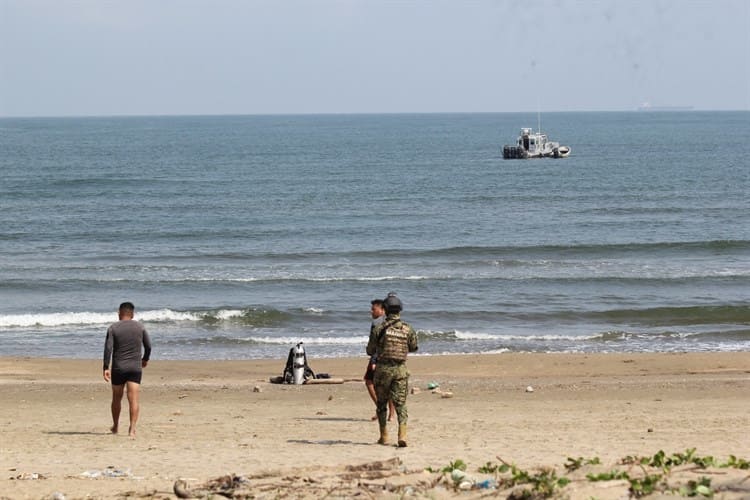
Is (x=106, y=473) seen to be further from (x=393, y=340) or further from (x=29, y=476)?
(x=393, y=340)

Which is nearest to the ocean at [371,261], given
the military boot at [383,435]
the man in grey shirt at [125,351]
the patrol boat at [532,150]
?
the man in grey shirt at [125,351]

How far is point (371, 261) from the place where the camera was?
32.8 meters

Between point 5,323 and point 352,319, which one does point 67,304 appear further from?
point 352,319

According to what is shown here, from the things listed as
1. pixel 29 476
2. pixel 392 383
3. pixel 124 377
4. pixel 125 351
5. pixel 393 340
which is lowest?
Answer: pixel 29 476

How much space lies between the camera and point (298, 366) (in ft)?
53.1

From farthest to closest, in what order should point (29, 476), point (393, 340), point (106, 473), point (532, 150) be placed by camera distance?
point (532, 150) < point (393, 340) < point (106, 473) < point (29, 476)

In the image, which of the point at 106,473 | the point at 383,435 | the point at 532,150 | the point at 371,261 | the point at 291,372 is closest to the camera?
the point at 106,473

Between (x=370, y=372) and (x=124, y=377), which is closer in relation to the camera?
(x=124, y=377)

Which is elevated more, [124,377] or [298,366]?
[124,377]

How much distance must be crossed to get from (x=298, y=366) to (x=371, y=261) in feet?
55.0

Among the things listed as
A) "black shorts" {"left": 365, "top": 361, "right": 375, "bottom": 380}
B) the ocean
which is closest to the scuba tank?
the ocean

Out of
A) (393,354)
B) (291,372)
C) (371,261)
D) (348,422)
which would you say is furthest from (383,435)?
(371,261)

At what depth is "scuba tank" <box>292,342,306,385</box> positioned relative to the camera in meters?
16.2

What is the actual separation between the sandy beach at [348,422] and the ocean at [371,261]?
2.66 m
